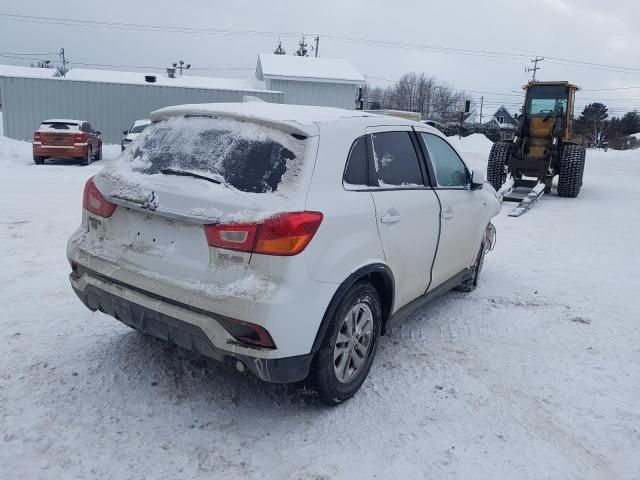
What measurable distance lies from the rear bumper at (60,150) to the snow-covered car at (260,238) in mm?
14171

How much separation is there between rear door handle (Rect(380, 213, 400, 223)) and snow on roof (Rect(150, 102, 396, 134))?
0.67m

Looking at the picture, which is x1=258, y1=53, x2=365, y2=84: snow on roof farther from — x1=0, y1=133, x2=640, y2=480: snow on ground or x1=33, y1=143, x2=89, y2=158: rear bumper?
x1=0, y1=133, x2=640, y2=480: snow on ground

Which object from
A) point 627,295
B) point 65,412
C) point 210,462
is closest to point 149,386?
point 65,412

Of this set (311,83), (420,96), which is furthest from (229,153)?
(420,96)

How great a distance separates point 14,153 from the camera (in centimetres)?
1648

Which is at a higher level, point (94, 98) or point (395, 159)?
point (94, 98)

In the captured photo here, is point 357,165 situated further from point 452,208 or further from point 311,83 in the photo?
point 311,83

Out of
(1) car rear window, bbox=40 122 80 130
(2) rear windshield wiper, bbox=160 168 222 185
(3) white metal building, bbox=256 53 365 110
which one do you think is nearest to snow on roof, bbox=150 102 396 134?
(2) rear windshield wiper, bbox=160 168 222 185

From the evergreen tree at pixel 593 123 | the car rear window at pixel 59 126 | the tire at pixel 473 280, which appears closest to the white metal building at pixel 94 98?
the car rear window at pixel 59 126

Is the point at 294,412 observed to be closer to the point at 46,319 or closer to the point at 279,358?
the point at 279,358

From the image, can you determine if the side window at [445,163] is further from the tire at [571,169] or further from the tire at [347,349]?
the tire at [571,169]

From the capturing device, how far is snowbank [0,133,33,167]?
15521 mm

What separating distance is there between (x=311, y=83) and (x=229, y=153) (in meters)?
27.8

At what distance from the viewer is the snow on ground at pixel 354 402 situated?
2674 mm
